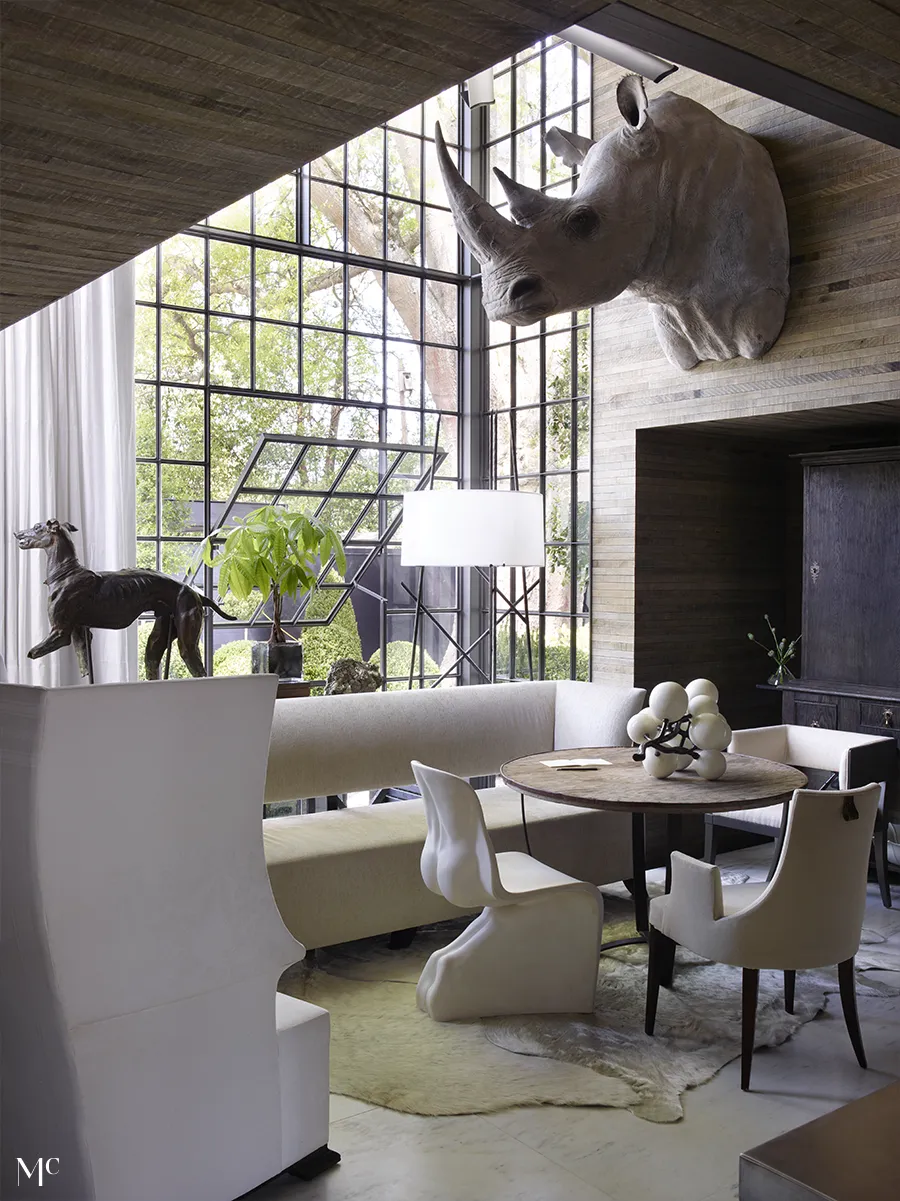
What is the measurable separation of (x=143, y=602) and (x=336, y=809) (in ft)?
4.06

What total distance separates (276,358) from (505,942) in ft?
11.2

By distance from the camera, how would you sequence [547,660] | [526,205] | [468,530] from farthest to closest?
[547,660] < [468,530] < [526,205]

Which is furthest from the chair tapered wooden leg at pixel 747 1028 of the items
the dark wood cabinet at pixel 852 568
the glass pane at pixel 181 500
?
the glass pane at pixel 181 500

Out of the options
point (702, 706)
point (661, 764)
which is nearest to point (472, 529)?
point (702, 706)

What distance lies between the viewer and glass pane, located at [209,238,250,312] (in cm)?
545

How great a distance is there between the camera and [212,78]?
3.18 feet

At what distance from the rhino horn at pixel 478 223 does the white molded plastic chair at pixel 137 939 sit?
263 cm

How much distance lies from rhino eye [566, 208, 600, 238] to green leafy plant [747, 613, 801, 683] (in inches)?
91.7

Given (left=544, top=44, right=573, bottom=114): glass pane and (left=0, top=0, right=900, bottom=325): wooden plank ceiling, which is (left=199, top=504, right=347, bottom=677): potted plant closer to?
(left=544, top=44, right=573, bottom=114): glass pane

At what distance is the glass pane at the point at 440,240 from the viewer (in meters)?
6.29

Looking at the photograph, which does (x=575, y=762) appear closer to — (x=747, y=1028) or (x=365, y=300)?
(x=747, y=1028)

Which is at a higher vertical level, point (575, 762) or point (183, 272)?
point (183, 272)

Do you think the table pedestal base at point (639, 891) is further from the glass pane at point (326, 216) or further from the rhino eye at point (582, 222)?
the glass pane at point (326, 216)

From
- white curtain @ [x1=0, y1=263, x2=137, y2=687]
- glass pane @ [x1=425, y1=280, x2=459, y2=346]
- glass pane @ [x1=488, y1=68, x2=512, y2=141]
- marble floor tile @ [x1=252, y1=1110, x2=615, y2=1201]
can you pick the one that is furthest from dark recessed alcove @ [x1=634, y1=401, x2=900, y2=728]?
marble floor tile @ [x1=252, y1=1110, x2=615, y2=1201]
